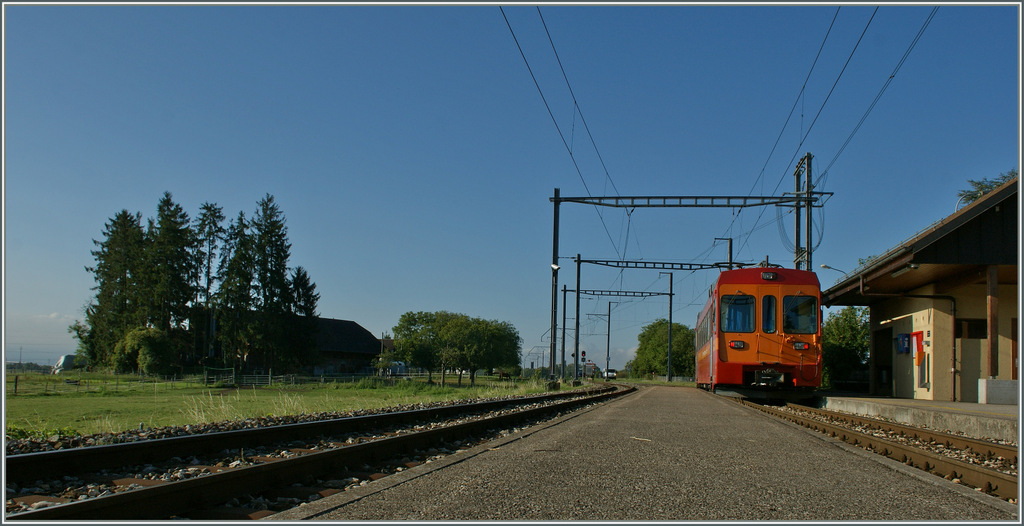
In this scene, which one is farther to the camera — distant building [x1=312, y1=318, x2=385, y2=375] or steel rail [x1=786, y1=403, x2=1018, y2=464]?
distant building [x1=312, y1=318, x2=385, y2=375]

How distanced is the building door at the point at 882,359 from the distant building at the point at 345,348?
6126 centimetres

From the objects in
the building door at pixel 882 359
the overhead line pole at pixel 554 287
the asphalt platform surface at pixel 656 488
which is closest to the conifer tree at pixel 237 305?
the overhead line pole at pixel 554 287

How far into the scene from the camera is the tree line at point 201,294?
60.5 meters

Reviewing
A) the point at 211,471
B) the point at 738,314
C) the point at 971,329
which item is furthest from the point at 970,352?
the point at 211,471

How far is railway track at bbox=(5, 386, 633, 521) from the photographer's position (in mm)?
4254

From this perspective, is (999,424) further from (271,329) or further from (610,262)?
(271,329)

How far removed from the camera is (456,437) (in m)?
9.34

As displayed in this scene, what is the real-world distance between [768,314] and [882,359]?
13.9 meters

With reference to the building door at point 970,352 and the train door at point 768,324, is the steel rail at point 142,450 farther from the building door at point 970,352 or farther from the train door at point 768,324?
the building door at point 970,352

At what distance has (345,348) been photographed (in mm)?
87812

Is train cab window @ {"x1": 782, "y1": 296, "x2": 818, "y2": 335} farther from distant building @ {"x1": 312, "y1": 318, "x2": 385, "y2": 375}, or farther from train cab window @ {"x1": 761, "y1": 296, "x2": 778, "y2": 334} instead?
distant building @ {"x1": 312, "y1": 318, "x2": 385, "y2": 375}

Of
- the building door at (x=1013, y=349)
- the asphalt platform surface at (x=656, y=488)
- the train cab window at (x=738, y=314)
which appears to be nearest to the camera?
the asphalt platform surface at (x=656, y=488)

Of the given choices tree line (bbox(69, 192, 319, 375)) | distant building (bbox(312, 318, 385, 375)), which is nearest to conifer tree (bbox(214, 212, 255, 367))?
tree line (bbox(69, 192, 319, 375))

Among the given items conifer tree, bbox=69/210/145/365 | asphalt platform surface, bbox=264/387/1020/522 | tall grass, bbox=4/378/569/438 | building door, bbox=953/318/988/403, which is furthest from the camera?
conifer tree, bbox=69/210/145/365
